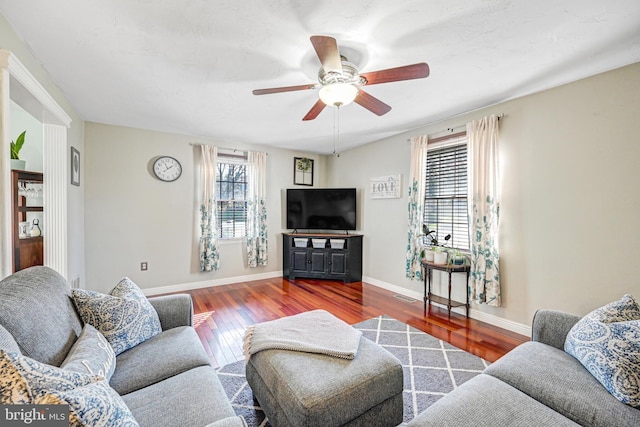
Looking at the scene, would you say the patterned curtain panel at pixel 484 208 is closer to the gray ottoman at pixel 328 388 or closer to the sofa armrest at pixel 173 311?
the gray ottoman at pixel 328 388

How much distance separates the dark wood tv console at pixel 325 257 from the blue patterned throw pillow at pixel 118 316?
10.2ft

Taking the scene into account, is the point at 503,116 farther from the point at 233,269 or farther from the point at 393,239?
the point at 233,269

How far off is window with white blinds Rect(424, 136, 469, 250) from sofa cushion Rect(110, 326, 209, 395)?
3.04 meters

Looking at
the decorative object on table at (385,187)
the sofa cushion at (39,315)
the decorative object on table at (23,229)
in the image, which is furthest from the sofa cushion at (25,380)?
the decorative object on table at (385,187)

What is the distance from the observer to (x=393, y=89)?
98.3 inches

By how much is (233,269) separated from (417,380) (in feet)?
10.9

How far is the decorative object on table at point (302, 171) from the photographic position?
5.04 meters

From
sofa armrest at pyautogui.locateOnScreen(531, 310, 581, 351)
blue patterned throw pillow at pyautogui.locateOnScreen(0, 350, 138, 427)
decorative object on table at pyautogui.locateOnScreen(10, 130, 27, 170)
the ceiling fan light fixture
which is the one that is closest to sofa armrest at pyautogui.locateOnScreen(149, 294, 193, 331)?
blue patterned throw pillow at pyautogui.locateOnScreen(0, 350, 138, 427)

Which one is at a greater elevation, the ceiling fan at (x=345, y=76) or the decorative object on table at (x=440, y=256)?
the ceiling fan at (x=345, y=76)

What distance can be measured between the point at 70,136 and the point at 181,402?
319 cm

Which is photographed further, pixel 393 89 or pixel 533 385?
pixel 393 89

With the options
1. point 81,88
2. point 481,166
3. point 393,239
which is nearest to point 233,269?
point 393,239

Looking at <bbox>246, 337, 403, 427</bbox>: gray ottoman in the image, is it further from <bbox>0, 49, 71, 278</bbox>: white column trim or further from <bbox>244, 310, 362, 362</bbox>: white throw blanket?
<bbox>0, 49, 71, 278</bbox>: white column trim

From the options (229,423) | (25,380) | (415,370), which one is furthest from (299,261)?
(25,380)
